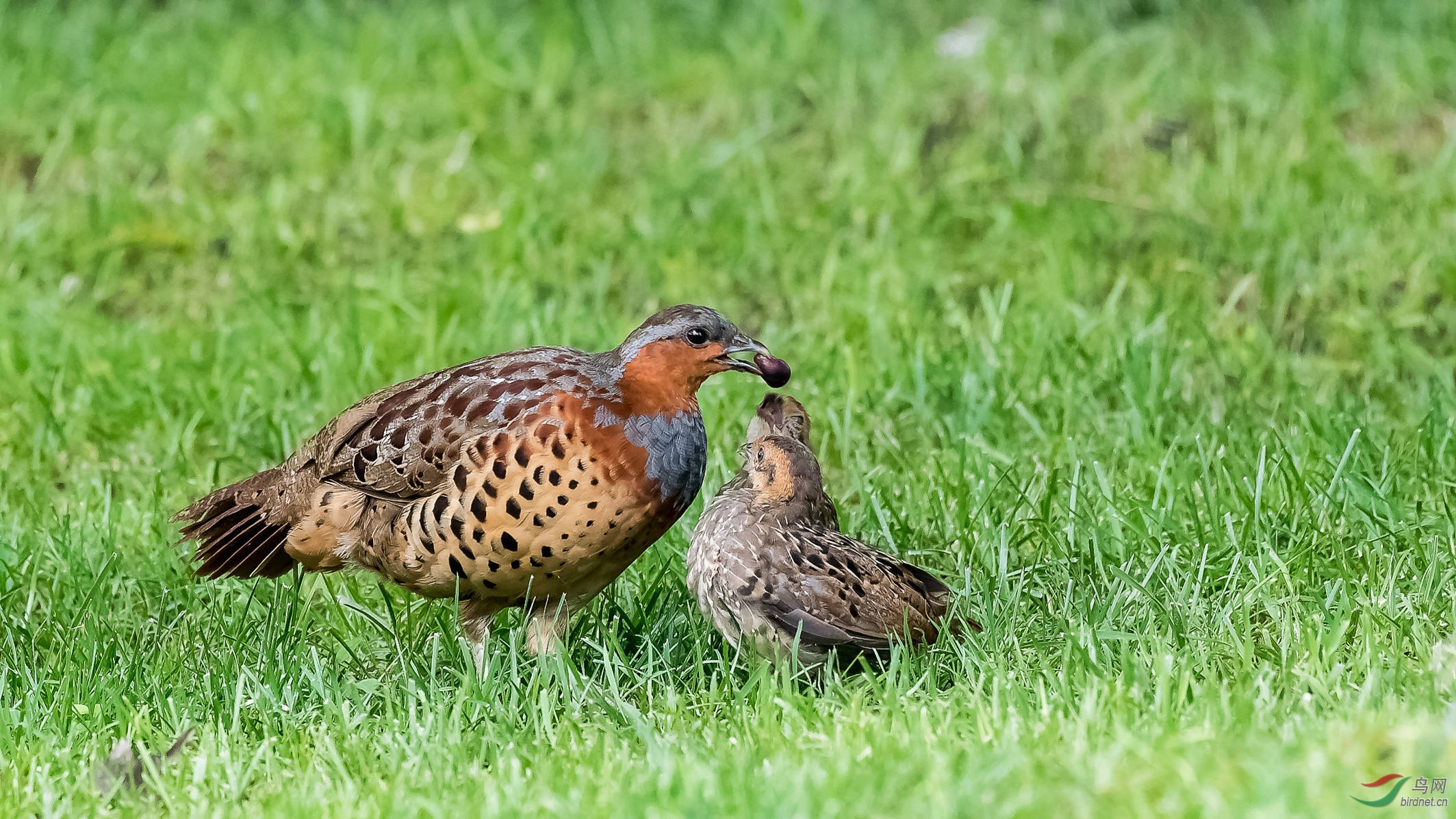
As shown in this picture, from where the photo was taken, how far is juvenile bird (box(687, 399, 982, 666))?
4.41 metres

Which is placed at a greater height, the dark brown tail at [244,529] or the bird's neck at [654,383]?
the bird's neck at [654,383]

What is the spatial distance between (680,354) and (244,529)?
1.42m

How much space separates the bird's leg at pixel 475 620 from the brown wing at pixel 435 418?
14.4 inches

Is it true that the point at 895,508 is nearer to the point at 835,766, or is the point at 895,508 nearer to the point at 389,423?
the point at 389,423

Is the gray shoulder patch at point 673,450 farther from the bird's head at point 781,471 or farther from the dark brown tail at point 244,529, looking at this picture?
the dark brown tail at point 244,529

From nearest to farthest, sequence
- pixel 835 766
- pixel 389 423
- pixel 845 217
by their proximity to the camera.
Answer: pixel 835 766, pixel 389 423, pixel 845 217

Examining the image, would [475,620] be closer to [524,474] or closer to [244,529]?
[524,474]

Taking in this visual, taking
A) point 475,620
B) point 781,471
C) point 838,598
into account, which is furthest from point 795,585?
point 475,620

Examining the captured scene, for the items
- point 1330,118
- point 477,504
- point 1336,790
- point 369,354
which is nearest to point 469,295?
point 369,354

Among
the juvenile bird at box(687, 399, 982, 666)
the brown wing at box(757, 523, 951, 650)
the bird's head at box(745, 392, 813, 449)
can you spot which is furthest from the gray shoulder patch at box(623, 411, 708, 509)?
the bird's head at box(745, 392, 813, 449)

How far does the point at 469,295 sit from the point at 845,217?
1743 millimetres

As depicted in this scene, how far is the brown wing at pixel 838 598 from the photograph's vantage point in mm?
4406

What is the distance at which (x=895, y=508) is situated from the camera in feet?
18.3

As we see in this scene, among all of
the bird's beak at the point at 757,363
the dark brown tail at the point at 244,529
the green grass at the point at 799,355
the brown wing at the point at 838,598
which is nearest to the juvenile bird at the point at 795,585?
the brown wing at the point at 838,598
